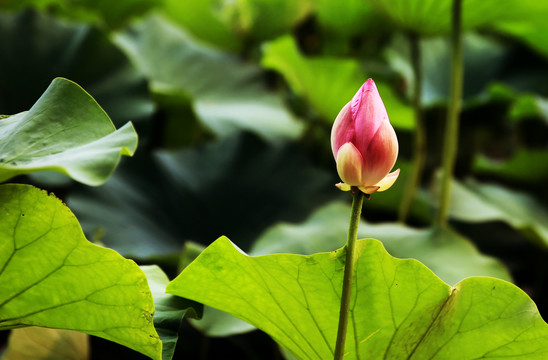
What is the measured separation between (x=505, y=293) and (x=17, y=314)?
1.24ft

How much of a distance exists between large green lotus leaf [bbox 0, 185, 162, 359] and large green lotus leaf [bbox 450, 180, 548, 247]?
75cm

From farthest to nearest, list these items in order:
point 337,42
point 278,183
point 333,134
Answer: point 337,42, point 278,183, point 333,134

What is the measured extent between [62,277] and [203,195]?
72cm

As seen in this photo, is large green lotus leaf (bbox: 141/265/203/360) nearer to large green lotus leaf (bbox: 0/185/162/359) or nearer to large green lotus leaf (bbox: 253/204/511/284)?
large green lotus leaf (bbox: 0/185/162/359)

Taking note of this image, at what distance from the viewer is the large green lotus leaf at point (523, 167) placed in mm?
1233

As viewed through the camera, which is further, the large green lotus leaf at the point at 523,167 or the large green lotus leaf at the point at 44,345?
the large green lotus leaf at the point at 523,167

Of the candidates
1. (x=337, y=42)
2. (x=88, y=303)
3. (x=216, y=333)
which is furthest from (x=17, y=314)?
(x=337, y=42)

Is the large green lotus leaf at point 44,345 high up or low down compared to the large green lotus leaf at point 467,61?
down

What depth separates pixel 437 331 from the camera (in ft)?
1.59

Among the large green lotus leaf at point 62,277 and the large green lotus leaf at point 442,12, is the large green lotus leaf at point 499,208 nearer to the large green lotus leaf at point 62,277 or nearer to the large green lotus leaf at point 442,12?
the large green lotus leaf at point 442,12

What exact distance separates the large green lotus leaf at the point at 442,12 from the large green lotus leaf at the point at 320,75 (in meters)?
0.14

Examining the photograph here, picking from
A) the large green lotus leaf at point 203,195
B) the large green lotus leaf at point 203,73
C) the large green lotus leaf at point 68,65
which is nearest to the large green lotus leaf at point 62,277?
the large green lotus leaf at point 203,195

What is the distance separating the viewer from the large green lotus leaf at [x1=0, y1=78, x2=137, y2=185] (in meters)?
0.43

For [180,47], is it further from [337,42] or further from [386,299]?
[386,299]
